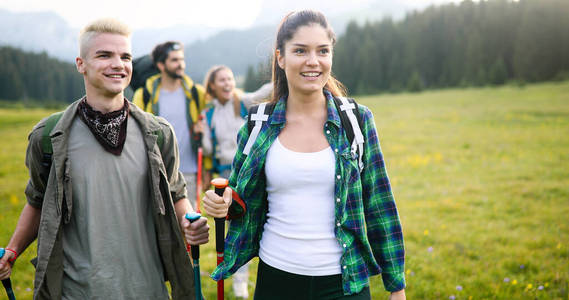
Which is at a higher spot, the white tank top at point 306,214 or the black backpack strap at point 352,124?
the black backpack strap at point 352,124

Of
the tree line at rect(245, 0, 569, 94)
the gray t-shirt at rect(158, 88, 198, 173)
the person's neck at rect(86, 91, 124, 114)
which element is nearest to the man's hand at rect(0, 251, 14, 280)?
the person's neck at rect(86, 91, 124, 114)

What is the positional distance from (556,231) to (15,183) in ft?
48.6

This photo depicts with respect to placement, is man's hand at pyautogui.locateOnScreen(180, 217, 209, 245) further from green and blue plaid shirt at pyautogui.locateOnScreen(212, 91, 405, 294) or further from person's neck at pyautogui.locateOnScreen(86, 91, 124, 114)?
person's neck at pyautogui.locateOnScreen(86, 91, 124, 114)

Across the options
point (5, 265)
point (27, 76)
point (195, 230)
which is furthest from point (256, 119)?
point (27, 76)

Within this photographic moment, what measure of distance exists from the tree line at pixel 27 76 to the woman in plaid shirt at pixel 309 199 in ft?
128

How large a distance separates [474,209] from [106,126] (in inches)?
350

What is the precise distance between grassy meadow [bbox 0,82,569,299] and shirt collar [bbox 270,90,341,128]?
350 centimetres

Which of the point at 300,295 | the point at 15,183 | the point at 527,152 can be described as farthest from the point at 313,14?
the point at 527,152

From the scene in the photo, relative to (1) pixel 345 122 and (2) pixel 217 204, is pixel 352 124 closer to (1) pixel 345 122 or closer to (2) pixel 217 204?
(1) pixel 345 122

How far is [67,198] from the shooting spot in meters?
2.56

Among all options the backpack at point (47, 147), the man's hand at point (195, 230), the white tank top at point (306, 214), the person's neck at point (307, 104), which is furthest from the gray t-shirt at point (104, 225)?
the person's neck at point (307, 104)

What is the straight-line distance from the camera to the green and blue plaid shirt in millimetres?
2691

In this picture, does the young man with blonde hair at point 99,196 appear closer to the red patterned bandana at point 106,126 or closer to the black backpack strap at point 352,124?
the red patterned bandana at point 106,126

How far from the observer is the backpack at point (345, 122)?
2.79 m
